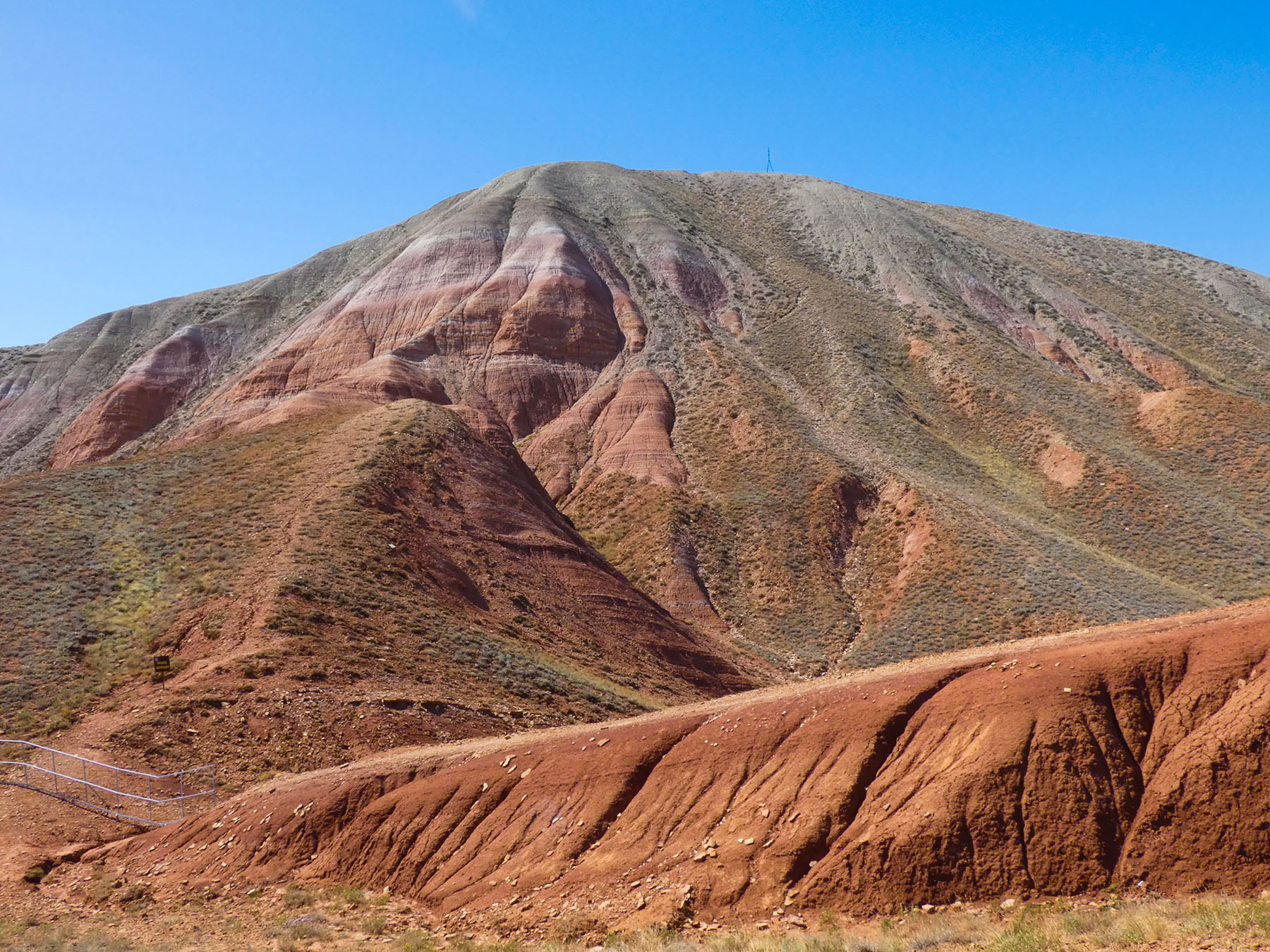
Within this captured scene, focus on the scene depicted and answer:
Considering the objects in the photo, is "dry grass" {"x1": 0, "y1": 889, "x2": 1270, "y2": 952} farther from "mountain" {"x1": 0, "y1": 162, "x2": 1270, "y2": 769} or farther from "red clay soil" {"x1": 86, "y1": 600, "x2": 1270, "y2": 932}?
"mountain" {"x1": 0, "y1": 162, "x2": 1270, "y2": 769}

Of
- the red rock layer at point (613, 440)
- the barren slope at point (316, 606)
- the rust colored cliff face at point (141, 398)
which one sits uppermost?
the rust colored cliff face at point (141, 398)

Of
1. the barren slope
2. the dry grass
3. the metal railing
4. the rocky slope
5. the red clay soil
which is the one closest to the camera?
the dry grass

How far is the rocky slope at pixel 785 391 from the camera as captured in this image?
1884 inches

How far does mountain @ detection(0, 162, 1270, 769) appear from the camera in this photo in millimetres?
28469

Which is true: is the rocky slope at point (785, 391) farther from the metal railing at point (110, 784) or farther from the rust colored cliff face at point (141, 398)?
the metal railing at point (110, 784)

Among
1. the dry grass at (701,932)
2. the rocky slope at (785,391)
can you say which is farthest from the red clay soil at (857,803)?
the rocky slope at (785,391)

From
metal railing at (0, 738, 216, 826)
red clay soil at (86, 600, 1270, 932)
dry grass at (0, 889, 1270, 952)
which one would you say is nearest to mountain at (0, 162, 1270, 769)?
metal railing at (0, 738, 216, 826)

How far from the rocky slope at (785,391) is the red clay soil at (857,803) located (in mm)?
26815

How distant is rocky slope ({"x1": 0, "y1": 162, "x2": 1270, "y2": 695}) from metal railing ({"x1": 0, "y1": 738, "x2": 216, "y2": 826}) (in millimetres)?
25825

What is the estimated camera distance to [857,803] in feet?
41.1

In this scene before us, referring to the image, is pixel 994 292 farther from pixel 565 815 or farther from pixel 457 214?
pixel 565 815

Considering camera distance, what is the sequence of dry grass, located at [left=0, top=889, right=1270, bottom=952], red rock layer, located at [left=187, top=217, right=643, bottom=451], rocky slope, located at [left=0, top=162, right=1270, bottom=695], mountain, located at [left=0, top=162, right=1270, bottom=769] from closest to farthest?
1. dry grass, located at [left=0, top=889, right=1270, bottom=952]
2. mountain, located at [left=0, top=162, right=1270, bottom=769]
3. rocky slope, located at [left=0, top=162, right=1270, bottom=695]
4. red rock layer, located at [left=187, top=217, right=643, bottom=451]

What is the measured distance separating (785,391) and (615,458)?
13435 mm

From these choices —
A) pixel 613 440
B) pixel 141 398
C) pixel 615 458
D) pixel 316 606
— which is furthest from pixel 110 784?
pixel 141 398
